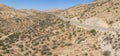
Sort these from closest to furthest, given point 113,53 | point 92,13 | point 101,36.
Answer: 1. point 113,53
2. point 101,36
3. point 92,13

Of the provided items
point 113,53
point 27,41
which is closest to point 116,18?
point 113,53

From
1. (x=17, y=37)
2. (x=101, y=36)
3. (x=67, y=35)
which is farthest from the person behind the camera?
(x=17, y=37)

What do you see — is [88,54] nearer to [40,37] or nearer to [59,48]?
[59,48]

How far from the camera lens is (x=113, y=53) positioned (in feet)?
240

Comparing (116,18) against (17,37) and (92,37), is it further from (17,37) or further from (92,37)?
(17,37)

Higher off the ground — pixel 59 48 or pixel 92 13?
pixel 92 13

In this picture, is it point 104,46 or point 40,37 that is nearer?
point 104,46

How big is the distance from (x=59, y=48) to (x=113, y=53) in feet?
52.7

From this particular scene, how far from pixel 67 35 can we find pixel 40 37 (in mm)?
10233

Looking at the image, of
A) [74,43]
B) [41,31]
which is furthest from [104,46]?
[41,31]

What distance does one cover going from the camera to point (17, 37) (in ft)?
330

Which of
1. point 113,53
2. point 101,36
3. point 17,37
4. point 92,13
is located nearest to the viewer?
point 113,53

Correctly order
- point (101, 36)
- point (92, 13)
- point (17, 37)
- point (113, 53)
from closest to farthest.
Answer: point (113, 53), point (101, 36), point (17, 37), point (92, 13)

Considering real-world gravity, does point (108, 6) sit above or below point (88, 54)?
above
